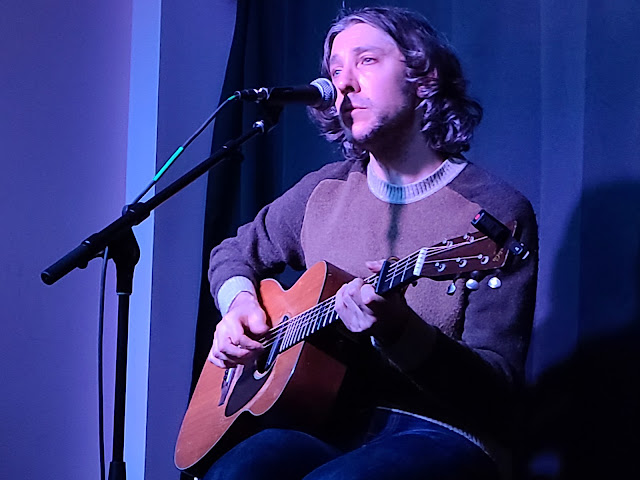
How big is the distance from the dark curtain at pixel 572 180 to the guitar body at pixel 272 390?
1.63ft

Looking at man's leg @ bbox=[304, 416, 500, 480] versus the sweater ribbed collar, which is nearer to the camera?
man's leg @ bbox=[304, 416, 500, 480]

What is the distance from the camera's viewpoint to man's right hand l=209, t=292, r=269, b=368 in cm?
146

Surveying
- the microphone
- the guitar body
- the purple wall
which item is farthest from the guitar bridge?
the purple wall

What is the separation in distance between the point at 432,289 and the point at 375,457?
1.11 ft

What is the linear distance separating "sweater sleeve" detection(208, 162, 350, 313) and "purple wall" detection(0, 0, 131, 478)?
0.76 m

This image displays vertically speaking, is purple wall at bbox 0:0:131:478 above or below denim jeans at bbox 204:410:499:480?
above

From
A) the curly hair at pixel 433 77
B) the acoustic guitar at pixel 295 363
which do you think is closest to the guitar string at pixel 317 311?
the acoustic guitar at pixel 295 363

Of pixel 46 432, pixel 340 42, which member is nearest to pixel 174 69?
pixel 340 42

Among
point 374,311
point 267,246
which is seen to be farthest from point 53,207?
point 374,311

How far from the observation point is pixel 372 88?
1.44m

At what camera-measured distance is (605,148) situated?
1.50 meters

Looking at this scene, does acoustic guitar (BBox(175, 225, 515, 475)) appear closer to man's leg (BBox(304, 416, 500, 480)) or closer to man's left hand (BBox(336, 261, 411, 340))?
man's left hand (BBox(336, 261, 411, 340))

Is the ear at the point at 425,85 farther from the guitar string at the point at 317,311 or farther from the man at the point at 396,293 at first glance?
the guitar string at the point at 317,311

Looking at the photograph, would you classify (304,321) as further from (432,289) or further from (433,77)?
(433,77)
